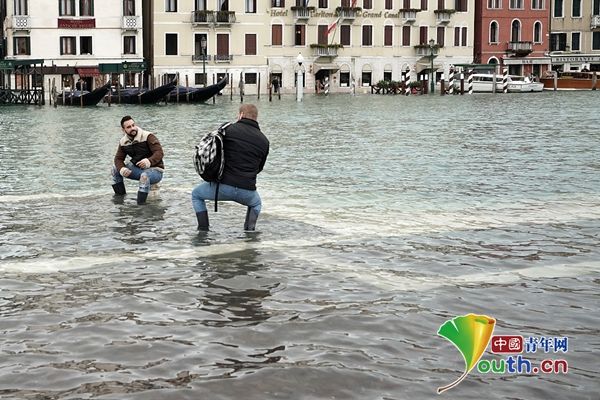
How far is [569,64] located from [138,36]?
31.7 meters

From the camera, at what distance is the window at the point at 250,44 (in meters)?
68.7

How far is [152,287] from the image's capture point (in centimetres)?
766

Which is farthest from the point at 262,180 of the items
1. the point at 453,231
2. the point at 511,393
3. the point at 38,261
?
the point at 511,393

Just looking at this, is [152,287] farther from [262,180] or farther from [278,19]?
[278,19]

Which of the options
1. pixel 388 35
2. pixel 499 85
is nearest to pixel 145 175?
pixel 499 85

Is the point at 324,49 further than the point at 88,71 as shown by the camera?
Yes

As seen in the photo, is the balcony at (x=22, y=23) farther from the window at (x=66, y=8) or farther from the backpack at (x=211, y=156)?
the backpack at (x=211, y=156)

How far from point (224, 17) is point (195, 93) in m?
13.7

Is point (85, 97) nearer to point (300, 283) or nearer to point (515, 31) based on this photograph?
point (515, 31)

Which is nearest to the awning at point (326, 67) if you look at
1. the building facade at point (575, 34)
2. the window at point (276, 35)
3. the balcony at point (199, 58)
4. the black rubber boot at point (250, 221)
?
the window at point (276, 35)

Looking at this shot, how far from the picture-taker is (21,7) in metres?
62.0

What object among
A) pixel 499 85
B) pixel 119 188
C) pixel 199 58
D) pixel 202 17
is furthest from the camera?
pixel 499 85

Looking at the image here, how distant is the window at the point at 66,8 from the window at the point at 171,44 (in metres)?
6.18

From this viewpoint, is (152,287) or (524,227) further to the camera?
(524,227)
